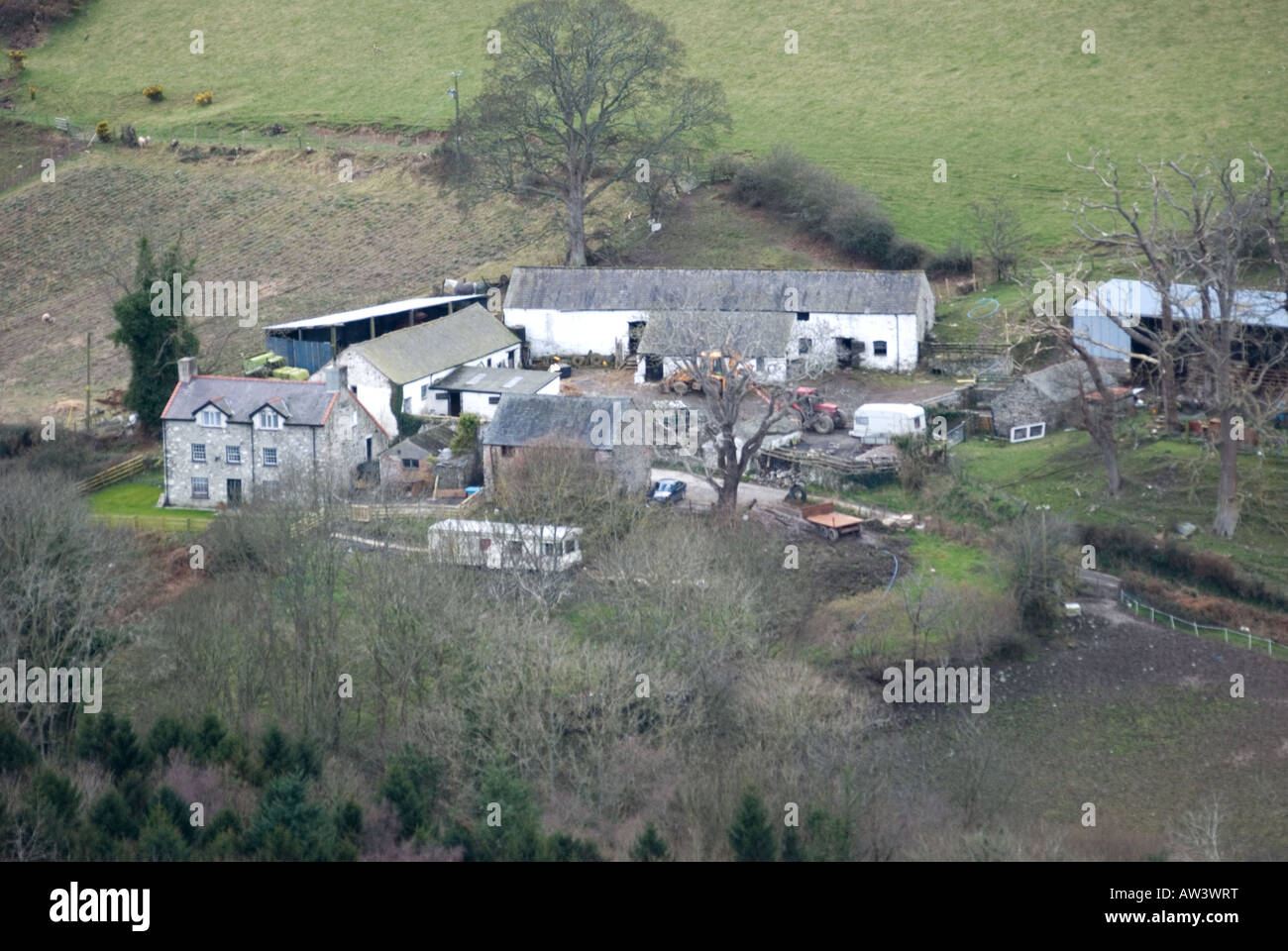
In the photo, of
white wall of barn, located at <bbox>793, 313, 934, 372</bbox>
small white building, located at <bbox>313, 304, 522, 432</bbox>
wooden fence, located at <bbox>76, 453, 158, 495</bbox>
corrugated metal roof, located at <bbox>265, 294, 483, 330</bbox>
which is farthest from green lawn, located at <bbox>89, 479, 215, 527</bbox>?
white wall of barn, located at <bbox>793, 313, 934, 372</bbox>

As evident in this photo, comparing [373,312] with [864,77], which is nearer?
[373,312]

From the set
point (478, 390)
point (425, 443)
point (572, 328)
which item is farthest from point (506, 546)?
point (572, 328)

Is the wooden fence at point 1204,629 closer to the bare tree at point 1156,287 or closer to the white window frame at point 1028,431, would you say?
the bare tree at point 1156,287

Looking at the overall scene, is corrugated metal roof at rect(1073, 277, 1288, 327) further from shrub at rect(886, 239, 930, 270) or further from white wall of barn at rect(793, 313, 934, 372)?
shrub at rect(886, 239, 930, 270)

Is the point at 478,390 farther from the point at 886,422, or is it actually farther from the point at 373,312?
the point at 886,422

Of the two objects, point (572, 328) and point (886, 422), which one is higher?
point (572, 328)

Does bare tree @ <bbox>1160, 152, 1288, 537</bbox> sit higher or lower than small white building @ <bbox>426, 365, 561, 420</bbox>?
higher
